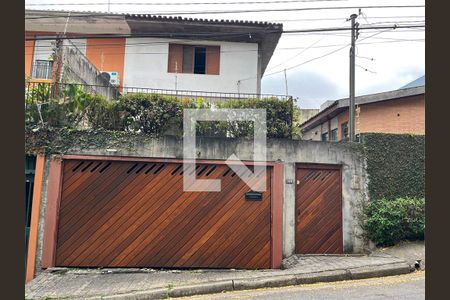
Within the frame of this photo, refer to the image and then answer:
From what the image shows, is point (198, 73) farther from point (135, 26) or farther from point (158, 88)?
point (135, 26)

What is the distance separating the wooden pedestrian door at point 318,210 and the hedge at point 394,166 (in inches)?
33.4

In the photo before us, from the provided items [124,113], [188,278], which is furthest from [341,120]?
[188,278]

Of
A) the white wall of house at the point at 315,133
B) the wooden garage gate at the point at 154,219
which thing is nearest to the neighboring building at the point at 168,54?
the white wall of house at the point at 315,133

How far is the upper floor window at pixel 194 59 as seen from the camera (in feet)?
43.8

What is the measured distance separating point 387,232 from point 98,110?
Result: 21.7ft

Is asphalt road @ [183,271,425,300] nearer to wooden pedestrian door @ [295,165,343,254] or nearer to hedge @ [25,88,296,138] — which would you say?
wooden pedestrian door @ [295,165,343,254]

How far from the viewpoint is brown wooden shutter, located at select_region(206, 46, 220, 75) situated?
44.0ft

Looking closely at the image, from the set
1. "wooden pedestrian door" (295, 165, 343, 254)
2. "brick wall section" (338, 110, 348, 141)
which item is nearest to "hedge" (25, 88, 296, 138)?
"wooden pedestrian door" (295, 165, 343, 254)

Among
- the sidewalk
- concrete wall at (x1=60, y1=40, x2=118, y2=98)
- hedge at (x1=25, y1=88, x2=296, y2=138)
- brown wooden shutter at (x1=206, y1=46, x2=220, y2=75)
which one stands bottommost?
the sidewalk

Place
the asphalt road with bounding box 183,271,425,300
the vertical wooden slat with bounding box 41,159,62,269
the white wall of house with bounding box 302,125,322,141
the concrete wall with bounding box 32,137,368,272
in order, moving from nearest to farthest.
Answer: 1. the asphalt road with bounding box 183,271,425,300
2. the vertical wooden slat with bounding box 41,159,62,269
3. the concrete wall with bounding box 32,137,368,272
4. the white wall of house with bounding box 302,125,322,141

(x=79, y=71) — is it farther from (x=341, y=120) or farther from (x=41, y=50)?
(x=341, y=120)

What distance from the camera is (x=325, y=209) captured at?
7.45m

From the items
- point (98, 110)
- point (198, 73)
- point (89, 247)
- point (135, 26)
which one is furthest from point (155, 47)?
point (89, 247)

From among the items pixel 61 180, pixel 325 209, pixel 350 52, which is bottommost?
pixel 325 209
